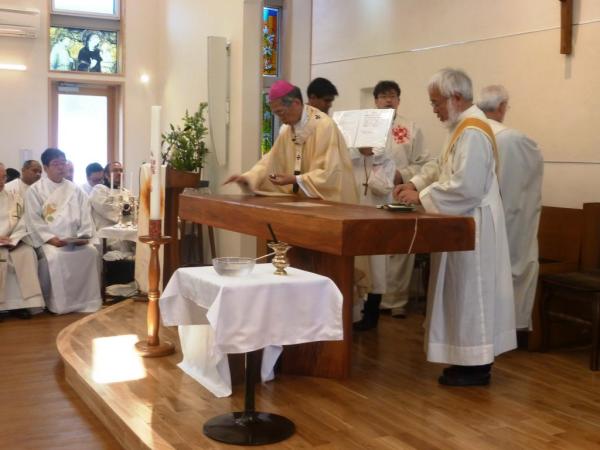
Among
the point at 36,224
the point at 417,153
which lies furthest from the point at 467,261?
the point at 36,224

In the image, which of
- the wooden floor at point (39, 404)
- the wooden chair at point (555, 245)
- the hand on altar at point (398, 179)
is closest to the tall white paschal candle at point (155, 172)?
the wooden floor at point (39, 404)

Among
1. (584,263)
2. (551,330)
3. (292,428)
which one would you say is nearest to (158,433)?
(292,428)

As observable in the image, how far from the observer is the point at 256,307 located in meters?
3.16

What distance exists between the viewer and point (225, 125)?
7.80 meters

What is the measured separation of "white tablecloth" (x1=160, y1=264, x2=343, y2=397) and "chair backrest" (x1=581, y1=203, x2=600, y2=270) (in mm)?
2650

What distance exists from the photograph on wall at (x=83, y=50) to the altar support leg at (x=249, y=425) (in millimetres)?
8522

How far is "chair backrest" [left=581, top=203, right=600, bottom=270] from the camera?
5332 mm

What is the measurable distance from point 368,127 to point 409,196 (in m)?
1.60

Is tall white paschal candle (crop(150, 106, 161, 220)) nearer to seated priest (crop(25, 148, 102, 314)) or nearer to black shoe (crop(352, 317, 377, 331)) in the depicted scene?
black shoe (crop(352, 317, 377, 331))

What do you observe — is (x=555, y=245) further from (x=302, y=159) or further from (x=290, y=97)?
(x=290, y=97)

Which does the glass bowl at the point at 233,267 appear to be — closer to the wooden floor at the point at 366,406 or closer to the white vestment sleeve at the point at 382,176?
the wooden floor at the point at 366,406

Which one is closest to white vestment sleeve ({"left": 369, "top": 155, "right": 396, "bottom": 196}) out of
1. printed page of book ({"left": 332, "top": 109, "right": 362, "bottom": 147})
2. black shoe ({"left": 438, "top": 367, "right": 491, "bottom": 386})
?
printed page of book ({"left": 332, "top": 109, "right": 362, "bottom": 147})

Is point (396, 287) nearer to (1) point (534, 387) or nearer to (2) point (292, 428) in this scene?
(1) point (534, 387)

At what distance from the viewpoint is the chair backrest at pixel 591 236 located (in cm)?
533
